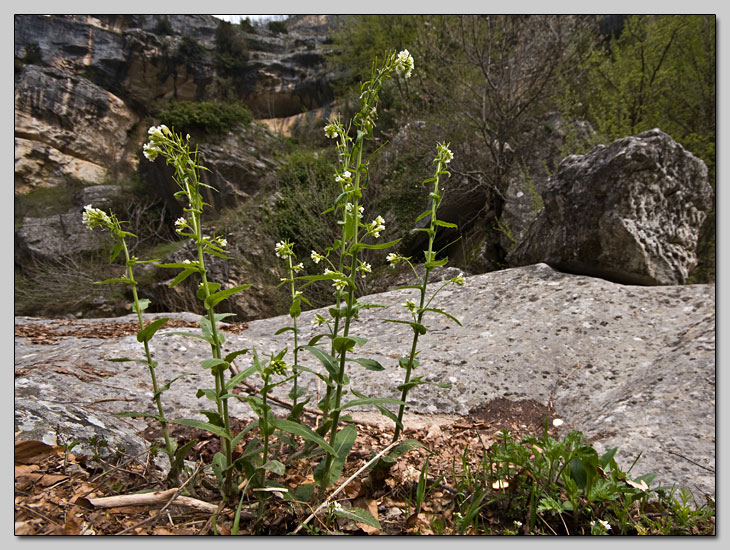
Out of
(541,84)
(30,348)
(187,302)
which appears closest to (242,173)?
(187,302)

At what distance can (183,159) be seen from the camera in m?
1.28

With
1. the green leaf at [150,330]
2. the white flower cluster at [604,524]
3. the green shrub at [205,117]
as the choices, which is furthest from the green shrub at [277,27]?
the white flower cluster at [604,524]

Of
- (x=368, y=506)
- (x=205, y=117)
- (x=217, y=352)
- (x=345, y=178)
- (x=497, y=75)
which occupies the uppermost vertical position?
(x=205, y=117)

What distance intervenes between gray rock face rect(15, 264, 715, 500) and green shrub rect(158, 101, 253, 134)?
11.4m

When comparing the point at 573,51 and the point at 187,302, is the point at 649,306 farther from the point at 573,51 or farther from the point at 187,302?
the point at 187,302

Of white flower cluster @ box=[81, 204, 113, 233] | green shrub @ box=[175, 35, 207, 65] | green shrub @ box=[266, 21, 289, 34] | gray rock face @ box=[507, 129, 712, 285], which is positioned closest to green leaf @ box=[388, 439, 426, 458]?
white flower cluster @ box=[81, 204, 113, 233]

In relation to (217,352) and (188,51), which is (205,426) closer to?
(217,352)

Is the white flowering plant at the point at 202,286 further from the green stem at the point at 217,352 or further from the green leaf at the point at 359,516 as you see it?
the green leaf at the point at 359,516

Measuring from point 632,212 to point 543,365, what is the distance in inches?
81.4

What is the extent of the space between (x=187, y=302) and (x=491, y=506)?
7.91 meters

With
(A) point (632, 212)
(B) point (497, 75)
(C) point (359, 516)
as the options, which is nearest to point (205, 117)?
(B) point (497, 75)

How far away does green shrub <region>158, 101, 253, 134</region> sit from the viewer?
12.6 meters

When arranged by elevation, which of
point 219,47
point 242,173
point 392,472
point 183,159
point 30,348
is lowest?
point 392,472

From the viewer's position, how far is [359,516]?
1.27m
